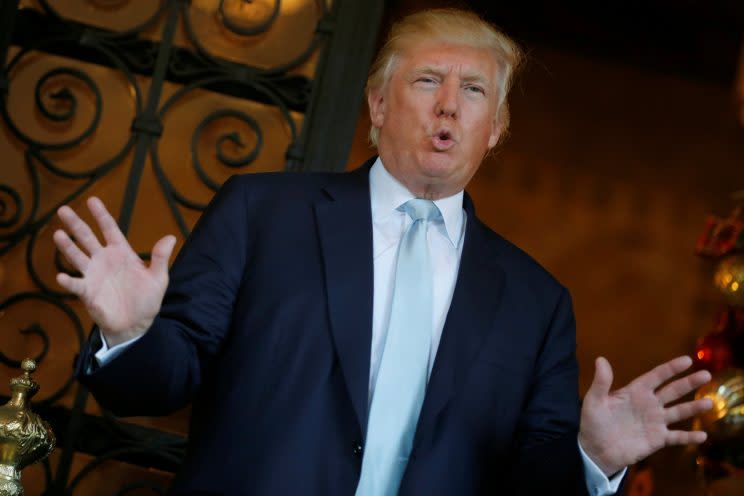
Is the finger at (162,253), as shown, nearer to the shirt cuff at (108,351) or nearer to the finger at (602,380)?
the shirt cuff at (108,351)

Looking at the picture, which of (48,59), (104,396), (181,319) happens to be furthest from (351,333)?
(48,59)

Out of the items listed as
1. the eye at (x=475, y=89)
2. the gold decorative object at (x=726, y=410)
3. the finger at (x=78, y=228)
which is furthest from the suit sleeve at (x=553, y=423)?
the gold decorative object at (x=726, y=410)

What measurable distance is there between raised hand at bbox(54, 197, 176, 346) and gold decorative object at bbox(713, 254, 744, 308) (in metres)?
1.94

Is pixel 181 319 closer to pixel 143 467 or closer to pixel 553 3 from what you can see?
pixel 143 467

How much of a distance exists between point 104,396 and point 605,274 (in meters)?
3.16

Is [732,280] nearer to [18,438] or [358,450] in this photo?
[358,450]

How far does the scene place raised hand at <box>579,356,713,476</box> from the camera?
1.52 metres

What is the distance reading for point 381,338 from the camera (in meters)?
1.69

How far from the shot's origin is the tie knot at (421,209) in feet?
5.99

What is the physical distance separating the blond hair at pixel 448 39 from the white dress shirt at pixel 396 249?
193mm

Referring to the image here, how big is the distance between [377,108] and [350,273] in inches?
16.9

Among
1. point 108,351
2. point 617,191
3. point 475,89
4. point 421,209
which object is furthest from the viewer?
point 617,191

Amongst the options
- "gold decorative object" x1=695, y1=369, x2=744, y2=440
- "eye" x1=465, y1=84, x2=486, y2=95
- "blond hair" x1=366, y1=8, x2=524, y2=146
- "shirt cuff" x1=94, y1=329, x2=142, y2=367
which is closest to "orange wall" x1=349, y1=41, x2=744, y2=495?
"gold decorative object" x1=695, y1=369, x2=744, y2=440

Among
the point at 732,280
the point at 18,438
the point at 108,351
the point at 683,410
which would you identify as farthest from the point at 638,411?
the point at 732,280
